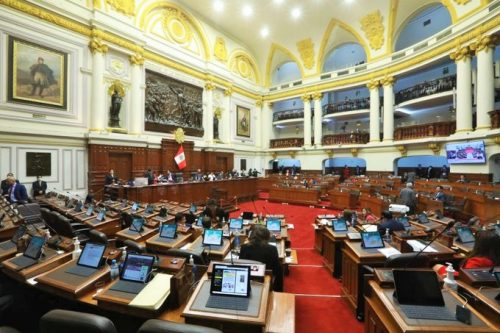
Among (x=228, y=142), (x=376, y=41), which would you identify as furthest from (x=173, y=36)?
(x=376, y=41)

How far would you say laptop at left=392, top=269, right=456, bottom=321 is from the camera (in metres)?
1.66

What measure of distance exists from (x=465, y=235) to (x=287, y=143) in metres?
16.0

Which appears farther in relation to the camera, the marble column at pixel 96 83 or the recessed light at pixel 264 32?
the recessed light at pixel 264 32

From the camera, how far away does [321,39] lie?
55.1 ft

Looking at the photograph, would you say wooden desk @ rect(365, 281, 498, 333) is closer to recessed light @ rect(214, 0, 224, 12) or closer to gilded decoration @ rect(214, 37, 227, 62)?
recessed light @ rect(214, 0, 224, 12)

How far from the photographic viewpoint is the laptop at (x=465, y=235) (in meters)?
3.29

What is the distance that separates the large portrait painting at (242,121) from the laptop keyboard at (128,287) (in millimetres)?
16138

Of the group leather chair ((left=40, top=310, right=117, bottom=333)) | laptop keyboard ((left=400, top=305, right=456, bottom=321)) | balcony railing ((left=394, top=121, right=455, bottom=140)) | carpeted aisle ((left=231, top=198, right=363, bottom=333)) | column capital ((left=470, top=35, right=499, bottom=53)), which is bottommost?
carpeted aisle ((left=231, top=198, right=363, bottom=333))

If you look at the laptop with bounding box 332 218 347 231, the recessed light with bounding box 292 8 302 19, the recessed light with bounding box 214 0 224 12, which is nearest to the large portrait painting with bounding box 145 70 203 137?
the recessed light with bounding box 214 0 224 12

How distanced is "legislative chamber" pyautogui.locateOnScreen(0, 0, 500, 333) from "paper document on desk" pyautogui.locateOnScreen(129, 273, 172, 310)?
0.02 metres

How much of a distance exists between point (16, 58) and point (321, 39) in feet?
52.0

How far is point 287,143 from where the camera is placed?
1912cm

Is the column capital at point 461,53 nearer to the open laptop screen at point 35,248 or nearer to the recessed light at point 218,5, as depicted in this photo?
the recessed light at point 218,5

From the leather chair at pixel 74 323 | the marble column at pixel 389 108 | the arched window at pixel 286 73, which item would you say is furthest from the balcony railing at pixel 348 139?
the leather chair at pixel 74 323
